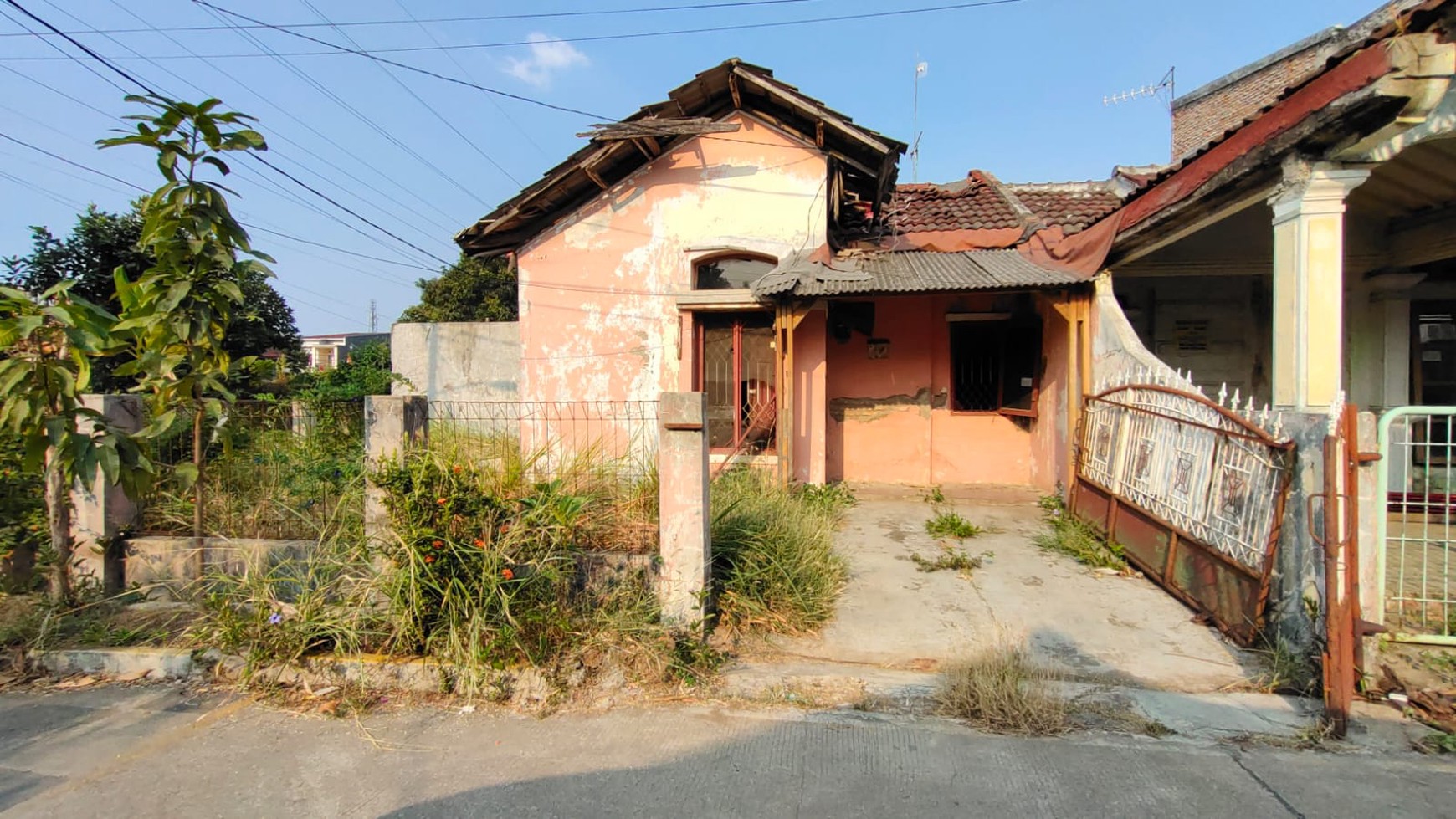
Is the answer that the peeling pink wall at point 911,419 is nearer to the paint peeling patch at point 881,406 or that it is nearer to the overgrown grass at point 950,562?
the paint peeling patch at point 881,406

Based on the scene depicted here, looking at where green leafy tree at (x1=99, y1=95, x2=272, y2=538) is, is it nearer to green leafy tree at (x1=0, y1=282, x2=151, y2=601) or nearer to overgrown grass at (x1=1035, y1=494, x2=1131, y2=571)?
green leafy tree at (x1=0, y1=282, x2=151, y2=601)

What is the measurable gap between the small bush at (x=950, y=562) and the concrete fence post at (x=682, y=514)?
238 centimetres

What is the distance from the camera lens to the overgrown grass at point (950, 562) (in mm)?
5504

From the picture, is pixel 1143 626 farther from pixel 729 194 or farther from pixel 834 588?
pixel 729 194

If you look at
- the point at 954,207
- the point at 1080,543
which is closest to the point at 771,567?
the point at 1080,543

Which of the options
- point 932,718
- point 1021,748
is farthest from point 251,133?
point 1021,748

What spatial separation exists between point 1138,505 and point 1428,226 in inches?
165

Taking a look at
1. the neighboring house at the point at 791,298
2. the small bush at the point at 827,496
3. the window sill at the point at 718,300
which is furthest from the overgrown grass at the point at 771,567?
the window sill at the point at 718,300

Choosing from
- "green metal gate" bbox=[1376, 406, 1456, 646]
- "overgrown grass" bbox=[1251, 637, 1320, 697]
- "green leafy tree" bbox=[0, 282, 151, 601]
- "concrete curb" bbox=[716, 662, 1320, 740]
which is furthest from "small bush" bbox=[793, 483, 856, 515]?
"green leafy tree" bbox=[0, 282, 151, 601]

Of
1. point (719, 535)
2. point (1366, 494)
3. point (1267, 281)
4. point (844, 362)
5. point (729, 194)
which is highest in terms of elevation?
point (729, 194)

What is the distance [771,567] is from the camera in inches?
175

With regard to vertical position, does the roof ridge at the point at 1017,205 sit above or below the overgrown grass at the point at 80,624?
above

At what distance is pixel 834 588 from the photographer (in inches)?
189

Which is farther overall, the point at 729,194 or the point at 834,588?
the point at 729,194
